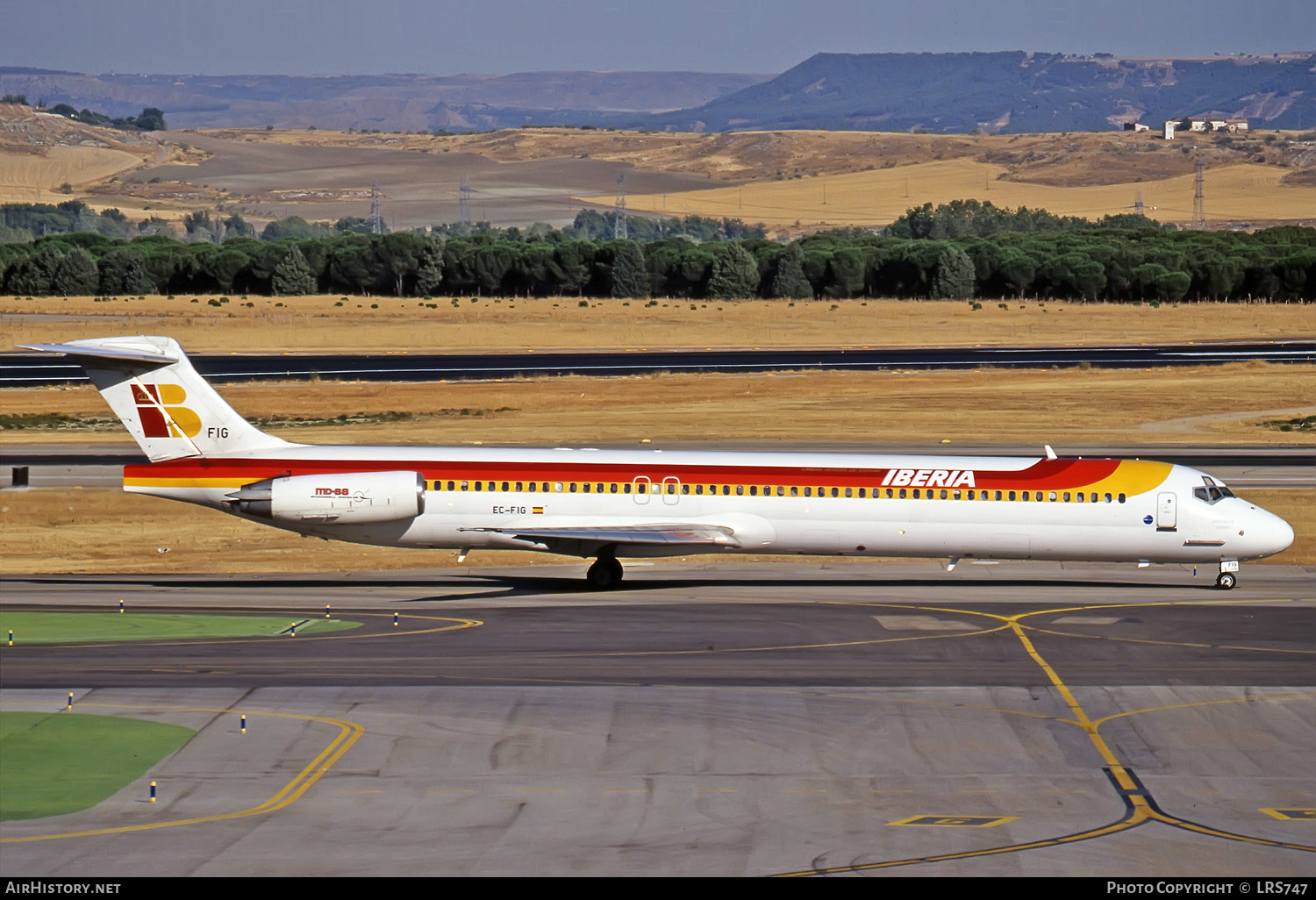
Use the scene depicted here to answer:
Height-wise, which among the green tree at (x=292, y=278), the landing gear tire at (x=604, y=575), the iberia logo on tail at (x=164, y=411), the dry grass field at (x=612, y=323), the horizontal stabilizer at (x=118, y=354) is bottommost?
the dry grass field at (x=612, y=323)

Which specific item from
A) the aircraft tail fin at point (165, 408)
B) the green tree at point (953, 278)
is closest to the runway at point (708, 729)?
the aircraft tail fin at point (165, 408)

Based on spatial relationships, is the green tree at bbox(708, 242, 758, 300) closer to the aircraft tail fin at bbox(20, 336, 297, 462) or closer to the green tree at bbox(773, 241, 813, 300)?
the green tree at bbox(773, 241, 813, 300)

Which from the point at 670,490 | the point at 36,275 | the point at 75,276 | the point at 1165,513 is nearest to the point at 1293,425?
the point at 1165,513

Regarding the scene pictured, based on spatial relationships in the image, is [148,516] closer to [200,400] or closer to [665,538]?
[200,400]

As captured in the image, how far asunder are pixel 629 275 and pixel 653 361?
3851cm

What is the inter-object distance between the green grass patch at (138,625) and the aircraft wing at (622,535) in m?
5.32

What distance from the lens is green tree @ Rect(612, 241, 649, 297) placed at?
121m

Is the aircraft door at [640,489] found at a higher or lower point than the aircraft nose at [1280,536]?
higher

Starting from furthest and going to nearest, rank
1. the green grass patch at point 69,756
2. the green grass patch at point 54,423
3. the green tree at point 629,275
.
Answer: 1. the green tree at point 629,275
2. the green grass patch at point 54,423
3. the green grass patch at point 69,756

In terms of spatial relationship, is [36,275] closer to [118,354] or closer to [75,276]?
[75,276]

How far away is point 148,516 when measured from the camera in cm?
4475

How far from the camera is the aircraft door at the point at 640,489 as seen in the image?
35250mm

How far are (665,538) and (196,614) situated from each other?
10.1m

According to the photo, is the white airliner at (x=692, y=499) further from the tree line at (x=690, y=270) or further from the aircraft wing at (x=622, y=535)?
the tree line at (x=690, y=270)
